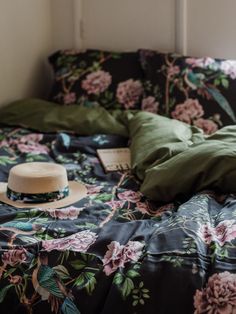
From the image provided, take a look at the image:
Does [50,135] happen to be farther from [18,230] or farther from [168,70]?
[18,230]

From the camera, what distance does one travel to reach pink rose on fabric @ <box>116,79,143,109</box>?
240 cm

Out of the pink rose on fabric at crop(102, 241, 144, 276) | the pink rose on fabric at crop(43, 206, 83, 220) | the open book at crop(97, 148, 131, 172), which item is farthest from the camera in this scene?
the open book at crop(97, 148, 131, 172)

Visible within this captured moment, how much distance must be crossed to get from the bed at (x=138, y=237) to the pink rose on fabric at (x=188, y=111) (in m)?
0.30

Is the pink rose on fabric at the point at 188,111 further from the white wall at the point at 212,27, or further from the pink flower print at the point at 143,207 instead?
the pink flower print at the point at 143,207

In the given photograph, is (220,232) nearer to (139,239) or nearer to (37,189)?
(139,239)

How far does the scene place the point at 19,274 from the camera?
1.17 metres

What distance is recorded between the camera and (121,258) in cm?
115

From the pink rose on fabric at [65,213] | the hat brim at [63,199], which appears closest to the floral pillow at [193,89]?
the hat brim at [63,199]

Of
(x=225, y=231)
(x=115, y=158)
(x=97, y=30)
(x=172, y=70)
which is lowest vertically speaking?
(x=115, y=158)

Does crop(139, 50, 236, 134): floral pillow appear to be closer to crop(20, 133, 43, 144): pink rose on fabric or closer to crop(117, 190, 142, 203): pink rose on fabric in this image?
crop(20, 133, 43, 144): pink rose on fabric

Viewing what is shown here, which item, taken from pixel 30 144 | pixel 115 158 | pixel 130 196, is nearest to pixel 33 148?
pixel 30 144

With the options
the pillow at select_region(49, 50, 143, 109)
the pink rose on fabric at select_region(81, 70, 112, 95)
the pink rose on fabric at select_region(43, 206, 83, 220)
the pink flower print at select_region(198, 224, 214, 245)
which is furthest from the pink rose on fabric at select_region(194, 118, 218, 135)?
the pink flower print at select_region(198, 224, 214, 245)

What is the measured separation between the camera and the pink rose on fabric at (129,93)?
2400mm

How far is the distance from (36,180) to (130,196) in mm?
285
